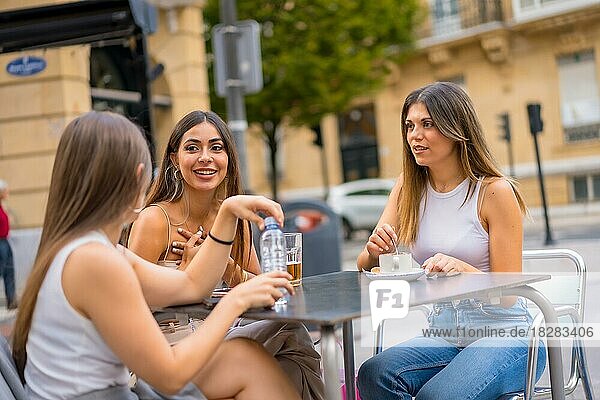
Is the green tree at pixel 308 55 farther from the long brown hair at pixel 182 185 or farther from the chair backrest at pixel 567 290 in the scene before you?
the chair backrest at pixel 567 290

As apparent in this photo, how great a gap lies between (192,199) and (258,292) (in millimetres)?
990

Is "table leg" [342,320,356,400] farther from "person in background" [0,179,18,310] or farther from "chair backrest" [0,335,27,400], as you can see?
"person in background" [0,179,18,310]

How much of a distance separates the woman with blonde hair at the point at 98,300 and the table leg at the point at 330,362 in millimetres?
201

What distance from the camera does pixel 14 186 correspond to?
8758mm

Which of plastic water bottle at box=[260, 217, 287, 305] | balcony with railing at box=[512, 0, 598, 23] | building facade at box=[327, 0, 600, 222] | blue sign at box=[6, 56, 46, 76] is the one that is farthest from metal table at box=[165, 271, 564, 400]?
balcony with railing at box=[512, 0, 598, 23]

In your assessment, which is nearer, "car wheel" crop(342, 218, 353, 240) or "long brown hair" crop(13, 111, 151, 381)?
"long brown hair" crop(13, 111, 151, 381)

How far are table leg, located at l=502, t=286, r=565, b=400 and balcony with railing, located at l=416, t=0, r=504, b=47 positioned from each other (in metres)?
22.4

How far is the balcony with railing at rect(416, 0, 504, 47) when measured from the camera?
2402 cm

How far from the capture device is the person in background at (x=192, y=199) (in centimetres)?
281

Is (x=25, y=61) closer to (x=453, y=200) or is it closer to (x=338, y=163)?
→ (x=453, y=200)

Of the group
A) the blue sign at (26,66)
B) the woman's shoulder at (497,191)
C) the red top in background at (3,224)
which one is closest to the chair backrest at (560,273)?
the woman's shoulder at (497,191)

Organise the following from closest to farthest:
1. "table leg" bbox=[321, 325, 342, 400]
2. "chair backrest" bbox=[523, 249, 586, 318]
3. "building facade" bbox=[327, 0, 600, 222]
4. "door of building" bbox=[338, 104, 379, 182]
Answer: "table leg" bbox=[321, 325, 342, 400] → "chair backrest" bbox=[523, 249, 586, 318] → "building facade" bbox=[327, 0, 600, 222] → "door of building" bbox=[338, 104, 379, 182]

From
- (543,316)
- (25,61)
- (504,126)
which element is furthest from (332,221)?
(504,126)

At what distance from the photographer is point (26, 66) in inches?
311
